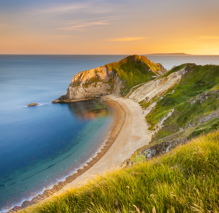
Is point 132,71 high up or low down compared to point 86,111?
up

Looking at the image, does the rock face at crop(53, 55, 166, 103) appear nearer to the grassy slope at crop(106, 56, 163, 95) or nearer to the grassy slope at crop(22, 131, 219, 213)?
the grassy slope at crop(106, 56, 163, 95)

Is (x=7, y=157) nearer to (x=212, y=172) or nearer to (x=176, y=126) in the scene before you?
(x=176, y=126)

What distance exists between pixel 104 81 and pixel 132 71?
887 inches

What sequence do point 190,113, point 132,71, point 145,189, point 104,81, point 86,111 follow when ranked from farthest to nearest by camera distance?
point 132,71 < point 104,81 < point 86,111 < point 190,113 < point 145,189

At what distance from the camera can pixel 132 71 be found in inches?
4040

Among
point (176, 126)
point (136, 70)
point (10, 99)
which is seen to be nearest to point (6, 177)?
point (176, 126)

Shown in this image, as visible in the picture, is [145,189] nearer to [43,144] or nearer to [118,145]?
[118,145]

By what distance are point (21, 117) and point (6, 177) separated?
42.4 metres

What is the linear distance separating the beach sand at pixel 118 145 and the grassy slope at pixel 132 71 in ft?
123

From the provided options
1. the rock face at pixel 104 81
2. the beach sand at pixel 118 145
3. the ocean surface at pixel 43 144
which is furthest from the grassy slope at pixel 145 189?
the rock face at pixel 104 81

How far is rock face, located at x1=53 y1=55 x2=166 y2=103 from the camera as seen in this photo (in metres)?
88.9

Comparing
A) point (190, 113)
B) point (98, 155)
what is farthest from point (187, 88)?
point (98, 155)

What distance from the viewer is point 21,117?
218ft

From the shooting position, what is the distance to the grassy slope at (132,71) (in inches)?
3649
